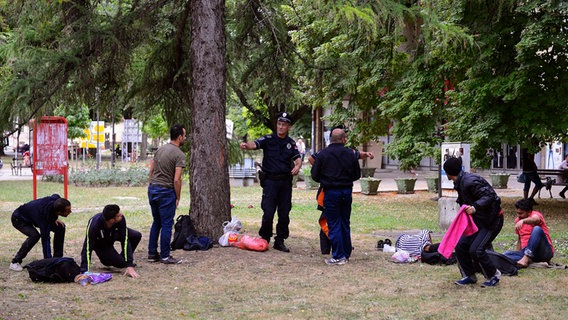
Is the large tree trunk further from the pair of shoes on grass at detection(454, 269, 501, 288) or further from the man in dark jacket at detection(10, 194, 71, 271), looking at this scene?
the pair of shoes on grass at detection(454, 269, 501, 288)

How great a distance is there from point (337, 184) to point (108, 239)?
9.88 ft

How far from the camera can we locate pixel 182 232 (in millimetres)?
11820

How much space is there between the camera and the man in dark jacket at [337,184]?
34.7 ft

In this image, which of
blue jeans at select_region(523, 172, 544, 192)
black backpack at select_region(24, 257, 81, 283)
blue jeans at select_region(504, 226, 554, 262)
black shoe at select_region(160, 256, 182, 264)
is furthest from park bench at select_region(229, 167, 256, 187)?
black backpack at select_region(24, 257, 81, 283)

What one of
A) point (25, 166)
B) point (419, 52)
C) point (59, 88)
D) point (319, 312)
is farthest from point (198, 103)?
point (25, 166)

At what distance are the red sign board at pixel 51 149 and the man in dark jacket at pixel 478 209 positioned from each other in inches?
382

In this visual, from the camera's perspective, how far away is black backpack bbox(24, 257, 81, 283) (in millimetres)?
9336

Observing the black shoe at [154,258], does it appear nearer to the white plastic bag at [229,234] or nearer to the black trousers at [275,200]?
the white plastic bag at [229,234]

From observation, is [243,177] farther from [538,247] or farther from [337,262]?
[538,247]

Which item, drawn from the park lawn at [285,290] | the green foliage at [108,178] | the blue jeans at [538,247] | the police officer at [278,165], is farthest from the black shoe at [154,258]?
the green foliage at [108,178]

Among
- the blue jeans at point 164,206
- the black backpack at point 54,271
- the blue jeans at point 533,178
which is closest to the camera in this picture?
the black backpack at point 54,271

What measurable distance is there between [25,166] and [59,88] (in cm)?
3806

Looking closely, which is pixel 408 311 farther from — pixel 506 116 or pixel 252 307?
pixel 506 116

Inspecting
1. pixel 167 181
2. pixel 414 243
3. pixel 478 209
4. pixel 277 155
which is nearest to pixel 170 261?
pixel 167 181
